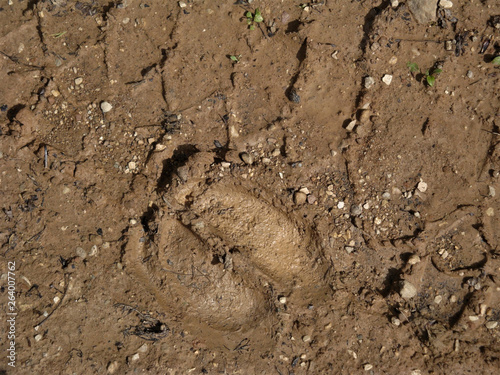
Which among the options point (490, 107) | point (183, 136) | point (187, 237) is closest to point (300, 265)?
point (187, 237)

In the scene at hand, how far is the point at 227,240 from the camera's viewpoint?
304cm

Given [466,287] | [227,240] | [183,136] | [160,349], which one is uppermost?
[183,136]

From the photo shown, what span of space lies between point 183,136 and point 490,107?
2556mm

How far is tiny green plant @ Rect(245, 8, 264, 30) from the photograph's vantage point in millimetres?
3064

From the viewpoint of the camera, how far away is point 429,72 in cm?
297

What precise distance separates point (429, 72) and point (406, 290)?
179 centimetres

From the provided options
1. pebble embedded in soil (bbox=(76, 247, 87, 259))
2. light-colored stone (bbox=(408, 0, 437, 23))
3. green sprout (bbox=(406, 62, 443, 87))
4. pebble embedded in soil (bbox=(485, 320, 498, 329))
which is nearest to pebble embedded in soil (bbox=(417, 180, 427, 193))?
green sprout (bbox=(406, 62, 443, 87))

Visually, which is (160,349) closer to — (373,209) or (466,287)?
(373,209)

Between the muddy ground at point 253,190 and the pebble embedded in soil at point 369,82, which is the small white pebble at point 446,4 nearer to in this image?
the muddy ground at point 253,190

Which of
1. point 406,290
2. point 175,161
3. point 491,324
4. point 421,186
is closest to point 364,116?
point 421,186

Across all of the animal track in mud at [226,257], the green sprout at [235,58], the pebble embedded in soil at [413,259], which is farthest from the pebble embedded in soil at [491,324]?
the green sprout at [235,58]

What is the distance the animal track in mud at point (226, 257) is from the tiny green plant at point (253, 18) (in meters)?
1.19

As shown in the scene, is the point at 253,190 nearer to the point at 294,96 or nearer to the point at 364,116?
the point at 294,96

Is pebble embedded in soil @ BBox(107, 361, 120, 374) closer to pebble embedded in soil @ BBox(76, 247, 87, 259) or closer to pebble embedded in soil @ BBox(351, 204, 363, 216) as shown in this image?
pebble embedded in soil @ BBox(76, 247, 87, 259)
